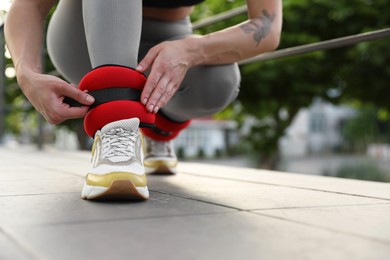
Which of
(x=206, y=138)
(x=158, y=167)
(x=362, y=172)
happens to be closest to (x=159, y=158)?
(x=158, y=167)

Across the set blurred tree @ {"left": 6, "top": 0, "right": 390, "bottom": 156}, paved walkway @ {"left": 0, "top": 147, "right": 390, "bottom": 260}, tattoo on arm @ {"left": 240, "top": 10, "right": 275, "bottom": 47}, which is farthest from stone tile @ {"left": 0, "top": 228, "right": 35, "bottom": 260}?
blurred tree @ {"left": 6, "top": 0, "right": 390, "bottom": 156}

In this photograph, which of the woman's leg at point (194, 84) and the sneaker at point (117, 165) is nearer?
the sneaker at point (117, 165)

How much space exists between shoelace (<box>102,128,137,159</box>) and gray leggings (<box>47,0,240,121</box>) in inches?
5.1

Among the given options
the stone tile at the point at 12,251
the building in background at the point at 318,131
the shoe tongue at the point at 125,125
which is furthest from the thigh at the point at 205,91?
the building in background at the point at 318,131

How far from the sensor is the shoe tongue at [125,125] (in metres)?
0.91

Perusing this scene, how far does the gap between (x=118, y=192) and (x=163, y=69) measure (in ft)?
0.77

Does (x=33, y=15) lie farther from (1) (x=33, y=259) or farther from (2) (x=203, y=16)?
(2) (x=203, y=16)

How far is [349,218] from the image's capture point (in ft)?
2.49

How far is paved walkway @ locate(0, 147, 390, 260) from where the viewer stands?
1.78 feet

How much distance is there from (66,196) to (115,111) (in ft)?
0.59

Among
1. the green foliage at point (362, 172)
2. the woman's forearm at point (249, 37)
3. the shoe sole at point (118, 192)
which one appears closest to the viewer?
the shoe sole at point (118, 192)

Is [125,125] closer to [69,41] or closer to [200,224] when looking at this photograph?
[200,224]

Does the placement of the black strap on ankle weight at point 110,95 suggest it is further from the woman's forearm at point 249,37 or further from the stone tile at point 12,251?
the stone tile at point 12,251

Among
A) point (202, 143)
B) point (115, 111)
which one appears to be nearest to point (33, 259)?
point (115, 111)
